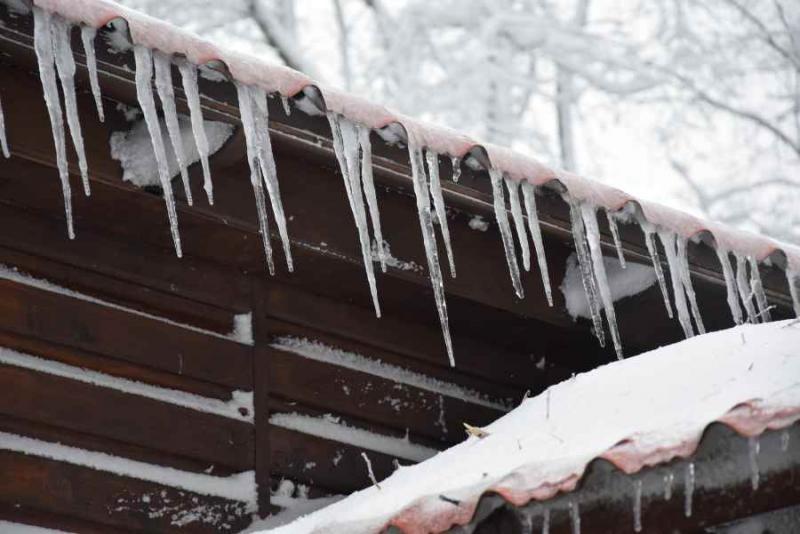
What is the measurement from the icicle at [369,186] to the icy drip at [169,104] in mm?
478

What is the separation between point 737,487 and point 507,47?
10.0m

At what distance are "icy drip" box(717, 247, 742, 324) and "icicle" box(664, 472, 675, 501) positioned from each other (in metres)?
1.51

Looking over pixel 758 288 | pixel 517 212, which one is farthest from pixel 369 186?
pixel 758 288

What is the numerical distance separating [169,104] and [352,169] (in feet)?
1.81

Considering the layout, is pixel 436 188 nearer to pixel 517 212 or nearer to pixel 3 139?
pixel 517 212

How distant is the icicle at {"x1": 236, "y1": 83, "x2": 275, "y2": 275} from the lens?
3246 mm

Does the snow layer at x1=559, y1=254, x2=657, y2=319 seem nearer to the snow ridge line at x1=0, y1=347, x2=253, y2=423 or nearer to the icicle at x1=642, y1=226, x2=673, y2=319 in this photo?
the icicle at x1=642, y1=226, x2=673, y2=319

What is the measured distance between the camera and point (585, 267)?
13.1 feet

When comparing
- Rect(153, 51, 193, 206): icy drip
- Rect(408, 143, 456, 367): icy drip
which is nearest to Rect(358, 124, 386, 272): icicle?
Rect(408, 143, 456, 367): icy drip

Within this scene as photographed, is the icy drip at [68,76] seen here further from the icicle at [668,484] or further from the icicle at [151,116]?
the icicle at [668,484]

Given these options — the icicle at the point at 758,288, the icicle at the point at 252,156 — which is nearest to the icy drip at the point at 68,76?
the icicle at the point at 252,156

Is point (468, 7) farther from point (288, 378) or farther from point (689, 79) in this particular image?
point (288, 378)

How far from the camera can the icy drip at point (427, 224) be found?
3.49m

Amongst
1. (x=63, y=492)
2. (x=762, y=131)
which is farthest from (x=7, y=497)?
(x=762, y=131)
